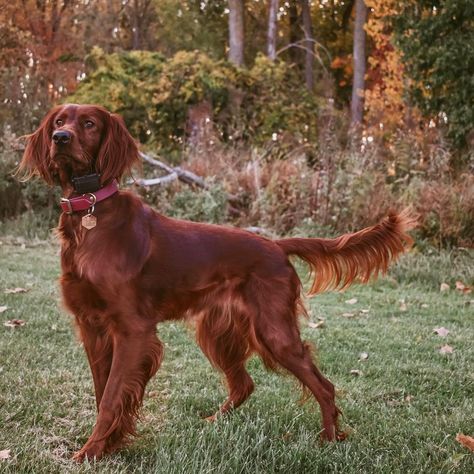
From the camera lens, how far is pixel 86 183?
2814 millimetres

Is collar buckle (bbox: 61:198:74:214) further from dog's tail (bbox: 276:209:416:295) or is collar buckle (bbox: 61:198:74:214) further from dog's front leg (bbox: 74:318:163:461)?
dog's tail (bbox: 276:209:416:295)

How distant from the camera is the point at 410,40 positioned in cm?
1170

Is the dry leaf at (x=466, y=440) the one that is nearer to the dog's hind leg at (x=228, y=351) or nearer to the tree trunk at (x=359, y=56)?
the dog's hind leg at (x=228, y=351)

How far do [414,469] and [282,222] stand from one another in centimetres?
633

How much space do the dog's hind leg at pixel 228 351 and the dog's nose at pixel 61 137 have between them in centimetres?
105

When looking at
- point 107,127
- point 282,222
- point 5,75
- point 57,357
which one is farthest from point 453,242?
point 5,75

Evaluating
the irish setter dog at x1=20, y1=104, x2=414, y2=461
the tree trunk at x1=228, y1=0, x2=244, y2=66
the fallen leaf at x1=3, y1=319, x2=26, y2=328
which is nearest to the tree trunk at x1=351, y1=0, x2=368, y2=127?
the tree trunk at x1=228, y1=0, x2=244, y2=66

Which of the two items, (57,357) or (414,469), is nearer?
(414,469)

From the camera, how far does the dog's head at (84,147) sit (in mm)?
2803

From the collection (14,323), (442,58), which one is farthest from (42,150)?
(442,58)

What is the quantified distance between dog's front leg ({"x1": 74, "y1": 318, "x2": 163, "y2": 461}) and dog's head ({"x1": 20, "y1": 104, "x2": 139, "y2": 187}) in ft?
2.32

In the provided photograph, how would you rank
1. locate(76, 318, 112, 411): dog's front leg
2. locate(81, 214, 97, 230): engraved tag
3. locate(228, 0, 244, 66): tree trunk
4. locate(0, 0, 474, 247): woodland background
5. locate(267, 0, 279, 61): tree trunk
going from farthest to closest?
locate(267, 0, 279, 61): tree trunk → locate(228, 0, 244, 66): tree trunk → locate(0, 0, 474, 247): woodland background → locate(76, 318, 112, 411): dog's front leg → locate(81, 214, 97, 230): engraved tag

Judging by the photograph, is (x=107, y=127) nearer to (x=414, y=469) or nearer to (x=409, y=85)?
(x=414, y=469)

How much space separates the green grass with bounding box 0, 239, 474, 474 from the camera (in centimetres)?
265
